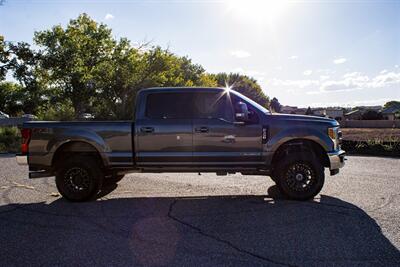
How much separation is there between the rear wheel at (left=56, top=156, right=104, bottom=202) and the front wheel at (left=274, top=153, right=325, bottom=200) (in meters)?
3.45

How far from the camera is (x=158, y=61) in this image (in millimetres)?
37531

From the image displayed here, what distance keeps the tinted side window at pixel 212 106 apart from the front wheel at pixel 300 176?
4.53ft

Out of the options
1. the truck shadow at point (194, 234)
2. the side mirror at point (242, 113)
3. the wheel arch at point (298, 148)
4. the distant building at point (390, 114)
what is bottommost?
the truck shadow at point (194, 234)

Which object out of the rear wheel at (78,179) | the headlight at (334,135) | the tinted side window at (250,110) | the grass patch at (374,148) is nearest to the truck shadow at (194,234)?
the rear wheel at (78,179)

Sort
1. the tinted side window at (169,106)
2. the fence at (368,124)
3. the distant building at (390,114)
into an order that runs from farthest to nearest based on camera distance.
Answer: the distant building at (390,114)
the fence at (368,124)
the tinted side window at (169,106)

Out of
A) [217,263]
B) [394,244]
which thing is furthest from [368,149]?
[217,263]

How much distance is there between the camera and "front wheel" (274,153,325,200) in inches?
266

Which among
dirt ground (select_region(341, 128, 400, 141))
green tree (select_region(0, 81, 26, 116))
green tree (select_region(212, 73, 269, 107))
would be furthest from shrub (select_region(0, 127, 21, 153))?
green tree (select_region(212, 73, 269, 107))

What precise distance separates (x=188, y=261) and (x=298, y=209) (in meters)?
2.74

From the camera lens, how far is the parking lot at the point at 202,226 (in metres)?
4.24

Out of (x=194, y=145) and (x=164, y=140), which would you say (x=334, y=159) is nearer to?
(x=194, y=145)

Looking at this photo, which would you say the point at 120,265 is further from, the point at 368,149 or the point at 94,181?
the point at 368,149

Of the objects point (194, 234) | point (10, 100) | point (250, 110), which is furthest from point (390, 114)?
point (194, 234)

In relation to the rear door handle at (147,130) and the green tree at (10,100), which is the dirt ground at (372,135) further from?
the green tree at (10,100)
